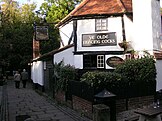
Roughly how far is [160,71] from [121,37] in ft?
11.8

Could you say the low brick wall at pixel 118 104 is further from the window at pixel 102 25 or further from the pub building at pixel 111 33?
the window at pixel 102 25

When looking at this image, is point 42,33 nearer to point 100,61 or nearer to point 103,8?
point 103,8

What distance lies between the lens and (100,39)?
15875 millimetres

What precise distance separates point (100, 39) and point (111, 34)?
29.0 inches

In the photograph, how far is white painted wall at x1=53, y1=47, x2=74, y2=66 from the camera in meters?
15.8

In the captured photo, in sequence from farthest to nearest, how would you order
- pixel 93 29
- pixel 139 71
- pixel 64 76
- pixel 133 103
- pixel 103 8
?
pixel 103 8 → pixel 93 29 → pixel 64 76 → pixel 139 71 → pixel 133 103

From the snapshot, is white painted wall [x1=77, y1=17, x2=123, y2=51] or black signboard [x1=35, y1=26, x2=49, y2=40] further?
black signboard [x1=35, y1=26, x2=49, y2=40]

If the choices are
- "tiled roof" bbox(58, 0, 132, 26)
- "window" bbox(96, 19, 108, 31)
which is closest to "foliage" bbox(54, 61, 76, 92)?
"window" bbox(96, 19, 108, 31)

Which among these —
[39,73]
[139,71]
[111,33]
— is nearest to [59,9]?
[39,73]

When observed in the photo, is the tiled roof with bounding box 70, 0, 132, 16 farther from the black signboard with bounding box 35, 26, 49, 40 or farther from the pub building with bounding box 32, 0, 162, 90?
the black signboard with bounding box 35, 26, 49, 40

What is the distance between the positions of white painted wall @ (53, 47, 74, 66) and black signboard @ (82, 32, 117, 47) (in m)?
1.10

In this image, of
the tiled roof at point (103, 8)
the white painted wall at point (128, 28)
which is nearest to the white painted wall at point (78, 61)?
the tiled roof at point (103, 8)

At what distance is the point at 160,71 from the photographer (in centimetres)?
1312

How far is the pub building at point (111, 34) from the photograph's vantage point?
14.5 m
